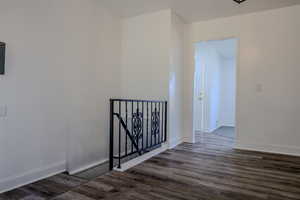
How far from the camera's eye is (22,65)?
8.18ft

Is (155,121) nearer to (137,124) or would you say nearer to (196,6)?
Result: (137,124)

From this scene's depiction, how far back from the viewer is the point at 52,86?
2.85 meters

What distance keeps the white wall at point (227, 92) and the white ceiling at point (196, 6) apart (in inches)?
134

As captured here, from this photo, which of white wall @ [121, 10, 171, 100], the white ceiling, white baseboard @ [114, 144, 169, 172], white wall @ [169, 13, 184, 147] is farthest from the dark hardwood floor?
the white ceiling

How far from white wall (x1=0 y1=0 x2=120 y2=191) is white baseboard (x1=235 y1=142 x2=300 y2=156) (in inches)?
97.9

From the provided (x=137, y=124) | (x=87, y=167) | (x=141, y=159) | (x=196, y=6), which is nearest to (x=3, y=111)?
(x=87, y=167)

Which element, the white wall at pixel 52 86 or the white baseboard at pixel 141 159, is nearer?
the white wall at pixel 52 86

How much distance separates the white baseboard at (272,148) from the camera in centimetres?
347

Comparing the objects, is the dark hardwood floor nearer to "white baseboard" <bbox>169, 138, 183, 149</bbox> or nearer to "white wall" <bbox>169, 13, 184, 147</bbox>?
"white baseboard" <bbox>169, 138, 183, 149</bbox>

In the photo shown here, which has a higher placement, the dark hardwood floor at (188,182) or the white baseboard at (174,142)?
the white baseboard at (174,142)

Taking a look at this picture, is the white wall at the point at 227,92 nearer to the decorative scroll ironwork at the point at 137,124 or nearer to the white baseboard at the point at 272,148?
the white baseboard at the point at 272,148

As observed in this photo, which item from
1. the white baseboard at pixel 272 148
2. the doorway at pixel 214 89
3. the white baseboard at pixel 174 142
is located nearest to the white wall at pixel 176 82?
the white baseboard at pixel 174 142

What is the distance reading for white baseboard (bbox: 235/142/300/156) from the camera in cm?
347

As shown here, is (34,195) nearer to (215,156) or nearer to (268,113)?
(215,156)
